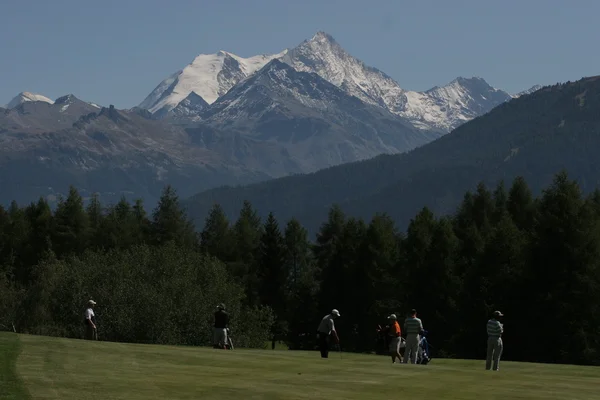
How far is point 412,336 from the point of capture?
5034 cm

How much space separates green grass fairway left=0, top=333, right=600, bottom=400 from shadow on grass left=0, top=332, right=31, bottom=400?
3 centimetres

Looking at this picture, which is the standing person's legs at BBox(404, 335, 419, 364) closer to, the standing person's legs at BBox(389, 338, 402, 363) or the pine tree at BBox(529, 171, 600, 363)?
the standing person's legs at BBox(389, 338, 402, 363)

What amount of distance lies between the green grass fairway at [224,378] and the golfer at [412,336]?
2.35 metres

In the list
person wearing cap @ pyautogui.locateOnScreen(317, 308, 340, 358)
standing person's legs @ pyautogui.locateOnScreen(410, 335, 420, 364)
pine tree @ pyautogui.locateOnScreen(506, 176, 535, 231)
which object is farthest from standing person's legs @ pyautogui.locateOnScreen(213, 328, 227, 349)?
pine tree @ pyautogui.locateOnScreen(506, 176, 535, 231)

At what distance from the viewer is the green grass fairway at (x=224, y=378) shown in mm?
31750

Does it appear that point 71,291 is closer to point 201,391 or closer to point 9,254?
point 9,254

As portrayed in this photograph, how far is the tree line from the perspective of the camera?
83.5 metres

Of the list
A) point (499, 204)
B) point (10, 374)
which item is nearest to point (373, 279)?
point (499, 204)

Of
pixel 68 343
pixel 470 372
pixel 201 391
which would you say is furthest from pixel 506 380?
pixel 68 343

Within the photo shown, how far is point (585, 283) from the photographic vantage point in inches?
3177

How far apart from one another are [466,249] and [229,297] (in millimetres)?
25310

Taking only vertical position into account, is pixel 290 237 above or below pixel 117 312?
above

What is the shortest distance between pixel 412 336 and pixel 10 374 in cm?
2331

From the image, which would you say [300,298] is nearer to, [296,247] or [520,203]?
[296,247]
